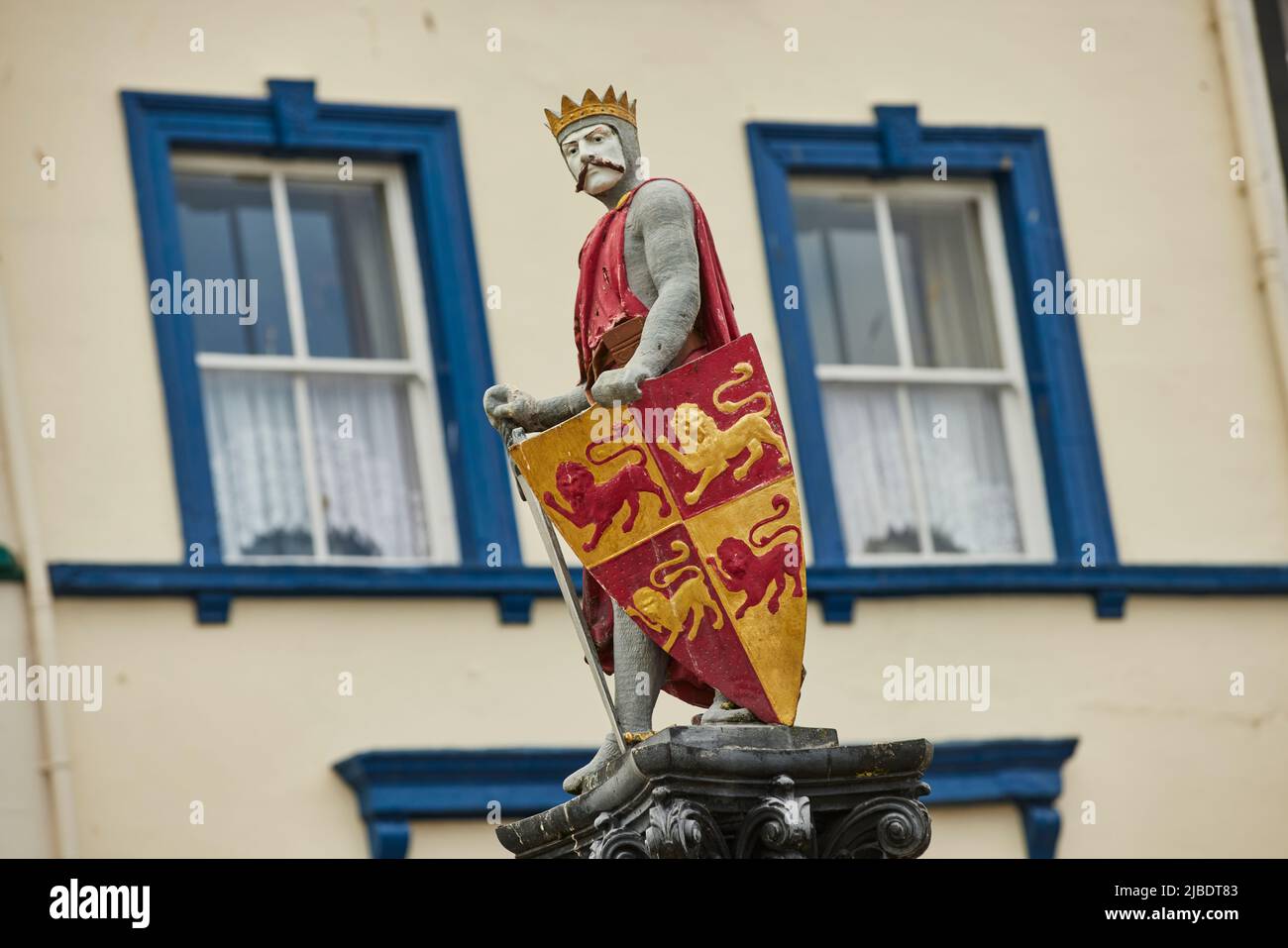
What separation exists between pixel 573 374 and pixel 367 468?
107cm

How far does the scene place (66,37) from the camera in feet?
51.0

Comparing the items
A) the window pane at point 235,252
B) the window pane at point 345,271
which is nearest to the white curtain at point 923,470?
the window pane at point 345,271

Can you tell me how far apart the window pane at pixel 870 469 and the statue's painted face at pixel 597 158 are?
587 centimetres

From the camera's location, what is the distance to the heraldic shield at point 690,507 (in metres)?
10.2

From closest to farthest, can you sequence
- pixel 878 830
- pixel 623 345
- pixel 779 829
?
pixel 779 829, pixel 878 830, pixel 623 345

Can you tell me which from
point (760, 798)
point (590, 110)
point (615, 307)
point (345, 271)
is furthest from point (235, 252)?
point (760, 798)

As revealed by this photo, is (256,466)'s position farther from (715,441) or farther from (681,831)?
(681,831)

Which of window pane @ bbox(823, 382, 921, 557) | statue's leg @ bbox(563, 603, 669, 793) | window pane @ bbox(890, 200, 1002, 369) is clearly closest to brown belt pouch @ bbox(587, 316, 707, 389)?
statue's leg @ bbox(563, 603, 669, 793)

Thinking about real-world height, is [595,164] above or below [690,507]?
above

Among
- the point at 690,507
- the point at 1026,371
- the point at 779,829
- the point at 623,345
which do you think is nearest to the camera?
the point at 779,829

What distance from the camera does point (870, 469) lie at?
1670cm

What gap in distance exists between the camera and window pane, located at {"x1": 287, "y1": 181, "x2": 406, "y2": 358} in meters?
16.0

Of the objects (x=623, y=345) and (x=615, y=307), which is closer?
(x=623, y=345)
